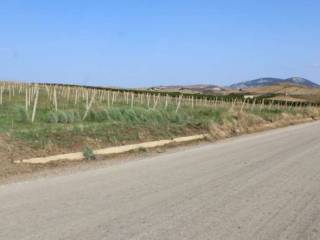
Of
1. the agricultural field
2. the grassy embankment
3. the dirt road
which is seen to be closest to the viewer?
the dirt road

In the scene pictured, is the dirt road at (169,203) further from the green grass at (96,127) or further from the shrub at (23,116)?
the shrub at (23,116)

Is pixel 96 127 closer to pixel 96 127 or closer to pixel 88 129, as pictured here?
pixel 96 127

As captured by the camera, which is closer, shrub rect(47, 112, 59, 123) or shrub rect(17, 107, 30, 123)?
shrub rect(17, 107, 30, 123)

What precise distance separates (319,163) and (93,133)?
6801mm

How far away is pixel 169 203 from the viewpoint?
369 inches

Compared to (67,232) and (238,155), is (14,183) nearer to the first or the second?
(67,232)

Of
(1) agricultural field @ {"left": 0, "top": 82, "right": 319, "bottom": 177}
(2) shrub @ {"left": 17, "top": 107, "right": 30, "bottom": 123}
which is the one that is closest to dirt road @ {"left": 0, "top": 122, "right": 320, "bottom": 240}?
(1) agricultural field @ {"left": 0, "top": 82, "right": 319, "bottom": 177}

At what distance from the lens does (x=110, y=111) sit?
25.7 meters

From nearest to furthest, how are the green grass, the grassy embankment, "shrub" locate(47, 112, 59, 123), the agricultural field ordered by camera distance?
the agricultural field → the grassy embankment → the green grass → "shrub" locate(47, 112, 59, 123)

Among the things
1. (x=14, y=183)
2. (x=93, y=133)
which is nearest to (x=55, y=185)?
(x=14, y=183)

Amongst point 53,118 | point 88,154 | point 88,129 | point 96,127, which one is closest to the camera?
point 88,154

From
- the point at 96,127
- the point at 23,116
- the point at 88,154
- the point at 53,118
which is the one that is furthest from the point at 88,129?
the point at 23,116

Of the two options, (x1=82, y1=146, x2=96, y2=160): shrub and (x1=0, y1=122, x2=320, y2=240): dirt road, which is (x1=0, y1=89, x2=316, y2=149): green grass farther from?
(x1=0, y1=122, x2=320, y2=240): dirt road

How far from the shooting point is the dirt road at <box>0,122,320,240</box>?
7434mm
